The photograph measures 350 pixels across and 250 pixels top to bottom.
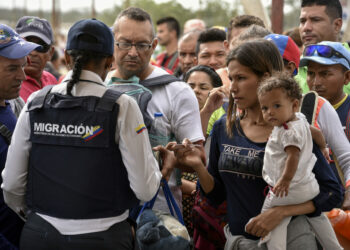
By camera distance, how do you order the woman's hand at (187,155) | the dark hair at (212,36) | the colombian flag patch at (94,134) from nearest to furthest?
1. the colombian flag patch at (94,134)
2. the woman's hand at (187,155)
3. the dark hair at (212,36)

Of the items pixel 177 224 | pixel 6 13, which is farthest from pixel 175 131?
pixel 6 13

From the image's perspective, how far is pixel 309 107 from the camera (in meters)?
3.10

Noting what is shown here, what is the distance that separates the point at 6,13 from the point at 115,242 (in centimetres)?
8990

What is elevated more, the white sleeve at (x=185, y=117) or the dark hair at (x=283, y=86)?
the dark hair at (x=283, y=86)

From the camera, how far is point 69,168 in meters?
2.60

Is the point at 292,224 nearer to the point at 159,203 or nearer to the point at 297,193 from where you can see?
the point at 297,193

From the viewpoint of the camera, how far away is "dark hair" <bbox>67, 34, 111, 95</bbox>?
2.66 metres

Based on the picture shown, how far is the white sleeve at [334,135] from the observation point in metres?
3.20

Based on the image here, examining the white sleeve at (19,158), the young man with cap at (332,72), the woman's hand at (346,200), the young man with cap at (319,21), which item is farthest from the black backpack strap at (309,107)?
the young man with cap at (319,21)

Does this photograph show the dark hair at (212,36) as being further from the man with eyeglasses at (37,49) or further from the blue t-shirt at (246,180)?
the blue t-shirt at (246,180)

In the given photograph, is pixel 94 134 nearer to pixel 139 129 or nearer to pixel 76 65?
pixel 139 129

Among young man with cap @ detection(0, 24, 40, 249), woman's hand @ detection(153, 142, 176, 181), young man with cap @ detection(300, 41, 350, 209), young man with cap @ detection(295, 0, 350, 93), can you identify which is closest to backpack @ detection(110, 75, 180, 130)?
woman's hand @ detection(153, 142, 176, 181)

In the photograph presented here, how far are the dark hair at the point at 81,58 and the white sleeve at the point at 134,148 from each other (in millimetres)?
280

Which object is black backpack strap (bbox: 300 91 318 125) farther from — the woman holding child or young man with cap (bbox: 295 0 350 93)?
young man with cap (bbox: 295 0 350 93)
